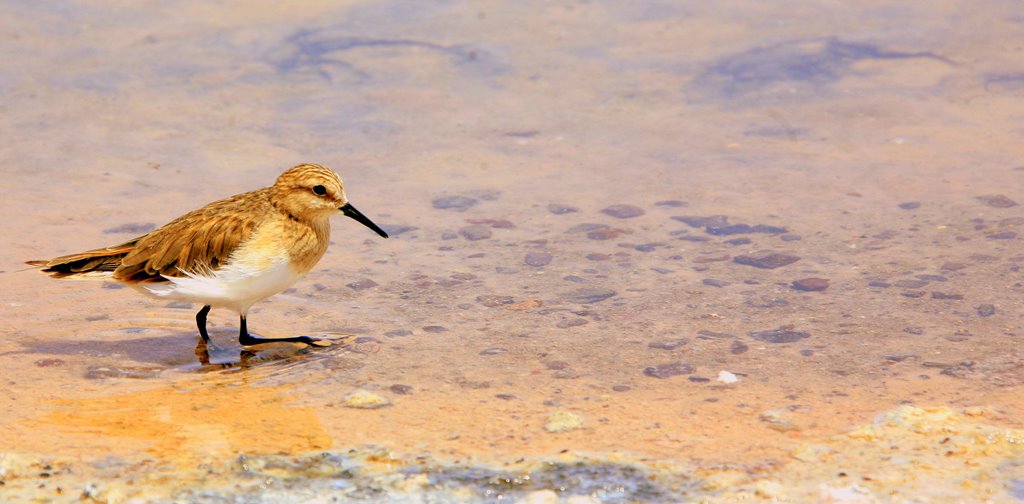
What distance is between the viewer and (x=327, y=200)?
6.94 meters

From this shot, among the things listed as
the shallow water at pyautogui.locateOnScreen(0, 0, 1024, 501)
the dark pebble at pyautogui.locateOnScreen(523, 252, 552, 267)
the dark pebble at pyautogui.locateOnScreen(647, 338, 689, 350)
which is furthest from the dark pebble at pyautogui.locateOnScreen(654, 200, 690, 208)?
the dark pebble at pyautogui.locateOnScreen(647, 338, 689, 350)

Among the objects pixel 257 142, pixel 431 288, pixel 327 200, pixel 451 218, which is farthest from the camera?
pixel 257 142

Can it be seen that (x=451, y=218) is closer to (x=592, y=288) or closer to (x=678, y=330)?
(x=592, y=288)

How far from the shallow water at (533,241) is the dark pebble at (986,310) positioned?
0.08 m

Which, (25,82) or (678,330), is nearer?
(678,330)

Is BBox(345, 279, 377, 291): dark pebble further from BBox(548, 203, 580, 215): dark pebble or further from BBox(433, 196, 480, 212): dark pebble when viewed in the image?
BBox(548, 203, 580, 215): dark pebble

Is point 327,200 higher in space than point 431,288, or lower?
higher

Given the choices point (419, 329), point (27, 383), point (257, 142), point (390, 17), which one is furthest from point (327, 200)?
point (390, 17)

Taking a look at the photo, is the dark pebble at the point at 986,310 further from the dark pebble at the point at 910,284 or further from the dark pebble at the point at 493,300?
the dark pebble at the point at 493,300

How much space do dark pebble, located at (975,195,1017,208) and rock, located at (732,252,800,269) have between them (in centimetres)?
175

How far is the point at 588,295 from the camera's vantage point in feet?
25.4

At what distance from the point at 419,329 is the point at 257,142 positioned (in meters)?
3.82

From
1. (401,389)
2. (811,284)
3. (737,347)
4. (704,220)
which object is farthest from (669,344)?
(704,220)

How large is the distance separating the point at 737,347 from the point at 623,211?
7.78 feet
